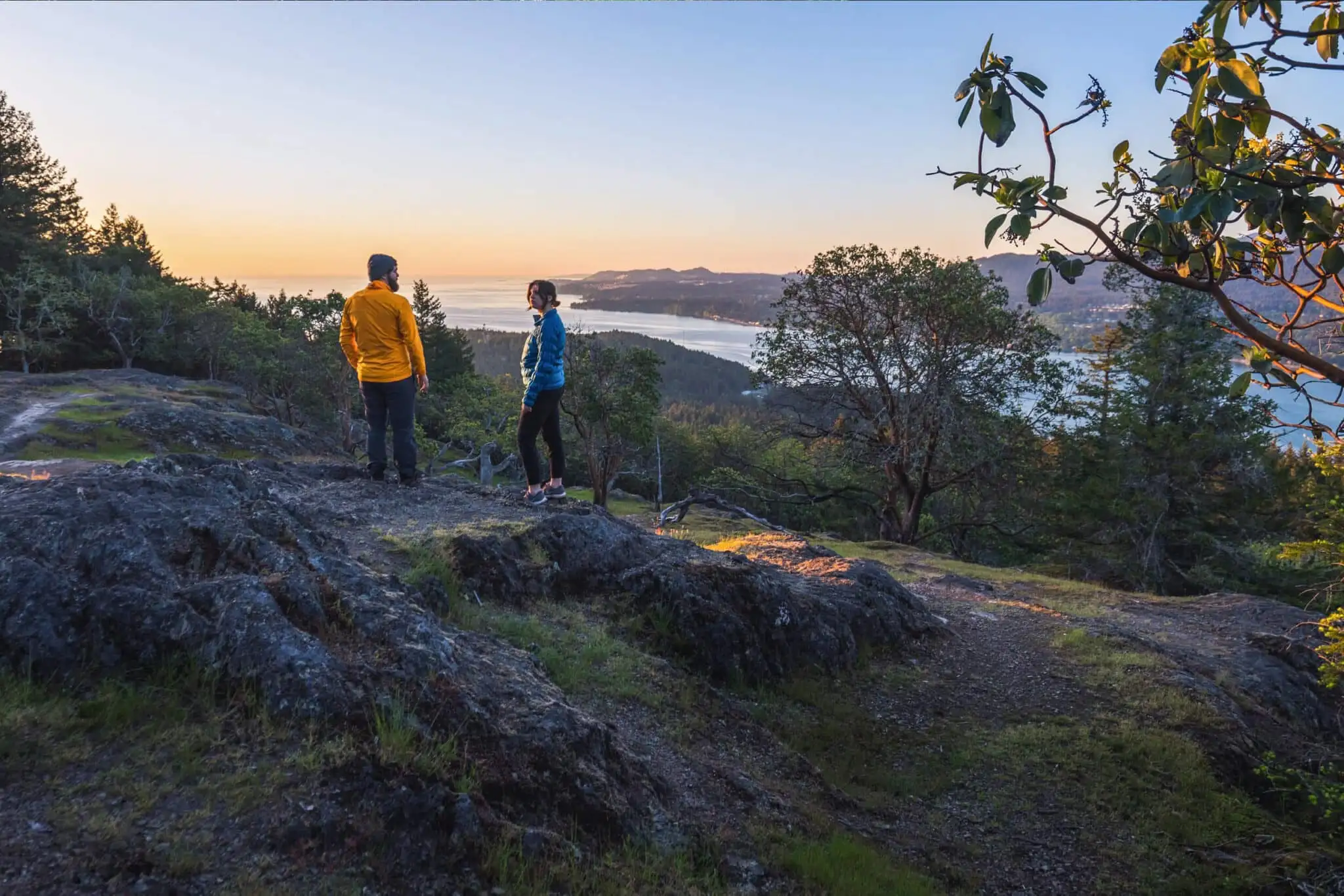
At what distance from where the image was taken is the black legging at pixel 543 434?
7879 millimetres

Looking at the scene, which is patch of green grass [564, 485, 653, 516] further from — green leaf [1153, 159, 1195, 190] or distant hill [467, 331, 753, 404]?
distant hill [467, 331, 753, 404]

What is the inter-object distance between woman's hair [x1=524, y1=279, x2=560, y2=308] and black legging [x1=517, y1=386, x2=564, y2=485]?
38.0 inches

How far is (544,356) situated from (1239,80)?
6.31 m

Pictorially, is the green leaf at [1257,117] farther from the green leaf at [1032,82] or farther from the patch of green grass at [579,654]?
the patch of green grass at [579,654]

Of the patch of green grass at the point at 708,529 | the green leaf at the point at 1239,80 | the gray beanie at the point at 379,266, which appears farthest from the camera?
the patch of green grass at the point at 708,529

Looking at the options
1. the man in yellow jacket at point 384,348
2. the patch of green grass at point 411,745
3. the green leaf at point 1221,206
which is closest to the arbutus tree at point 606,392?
the man in yellow jacket at point 384,348

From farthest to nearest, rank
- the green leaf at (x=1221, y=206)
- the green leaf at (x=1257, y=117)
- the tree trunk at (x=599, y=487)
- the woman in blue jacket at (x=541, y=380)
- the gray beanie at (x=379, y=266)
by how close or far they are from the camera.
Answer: the tree trunk at (x=599, y=487)
the woman in blue jacket at (x=541, y=380)
the gray beanie at (x=379, y=266)
the green leaf at (x=1257, y=117)
the green leaf at (x=1221, y=206)

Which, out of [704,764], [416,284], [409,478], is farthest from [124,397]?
[416,284]

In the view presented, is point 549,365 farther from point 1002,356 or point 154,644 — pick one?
point 1002,356

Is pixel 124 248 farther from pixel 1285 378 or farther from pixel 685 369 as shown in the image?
pixel 685 369

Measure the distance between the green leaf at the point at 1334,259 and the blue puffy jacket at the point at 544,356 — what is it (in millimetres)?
6243

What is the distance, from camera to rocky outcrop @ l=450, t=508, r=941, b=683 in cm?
611

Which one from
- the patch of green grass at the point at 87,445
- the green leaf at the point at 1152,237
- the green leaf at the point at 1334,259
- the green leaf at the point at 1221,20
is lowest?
the patch of green grass at the point at 87,445

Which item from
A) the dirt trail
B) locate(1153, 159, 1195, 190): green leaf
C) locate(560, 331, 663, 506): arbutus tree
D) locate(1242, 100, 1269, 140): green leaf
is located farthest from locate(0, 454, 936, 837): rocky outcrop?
the dirt trail
